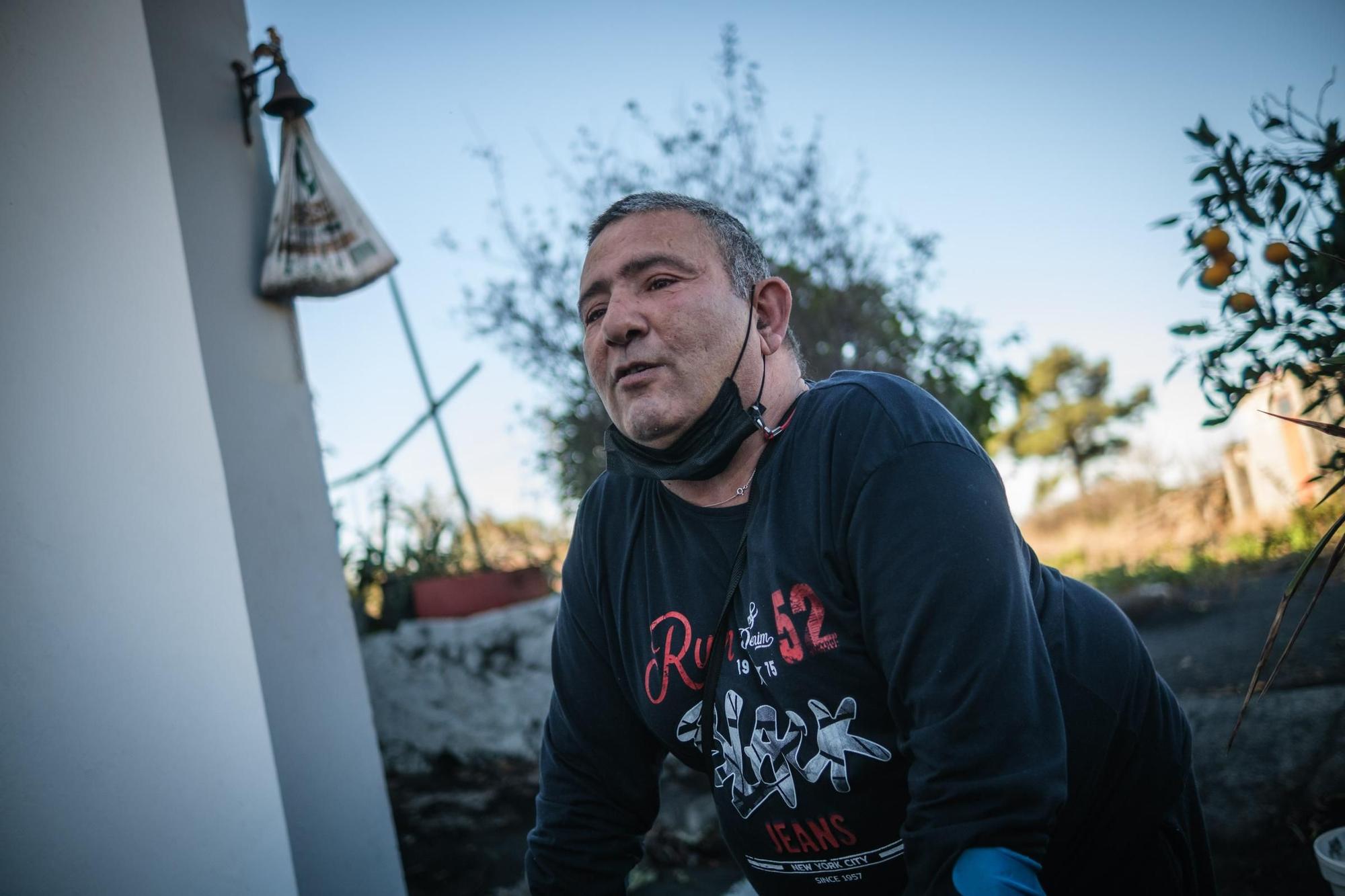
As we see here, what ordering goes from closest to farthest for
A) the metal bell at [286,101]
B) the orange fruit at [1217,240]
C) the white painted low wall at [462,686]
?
the orange fruit at [1217,240]
the metal bell at [286,101]
the white painted low wall at [462,686]

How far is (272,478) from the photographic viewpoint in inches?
115

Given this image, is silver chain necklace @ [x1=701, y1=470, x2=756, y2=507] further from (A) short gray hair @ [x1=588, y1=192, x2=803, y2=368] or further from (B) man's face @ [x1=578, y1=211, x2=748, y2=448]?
(A) short gray hair @ [x1=588, y1=192, x2=803, y2=368]

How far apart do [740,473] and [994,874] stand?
0.82 meters

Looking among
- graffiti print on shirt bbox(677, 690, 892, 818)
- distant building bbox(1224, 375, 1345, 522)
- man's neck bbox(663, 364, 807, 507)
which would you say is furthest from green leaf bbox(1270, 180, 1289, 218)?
distant building bbox(1224, 375, 1345, 522)

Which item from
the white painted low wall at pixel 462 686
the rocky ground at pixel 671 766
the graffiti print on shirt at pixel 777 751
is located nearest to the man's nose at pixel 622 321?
the graffiti print on shirt at pixel 777 751

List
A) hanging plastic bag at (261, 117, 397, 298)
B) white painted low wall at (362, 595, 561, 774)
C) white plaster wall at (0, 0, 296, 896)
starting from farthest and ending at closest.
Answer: white painted low wall at (362, 595, 561, 774) < hanging plastic bag at (261, 117, 397, 298) < white plaster wall at (0, 0, 296, 896)

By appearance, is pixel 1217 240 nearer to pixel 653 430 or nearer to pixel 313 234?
pixel 653 430

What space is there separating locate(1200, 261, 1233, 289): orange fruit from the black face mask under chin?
135cm

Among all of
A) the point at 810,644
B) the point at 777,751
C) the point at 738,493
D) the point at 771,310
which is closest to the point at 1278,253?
the point at 771,310

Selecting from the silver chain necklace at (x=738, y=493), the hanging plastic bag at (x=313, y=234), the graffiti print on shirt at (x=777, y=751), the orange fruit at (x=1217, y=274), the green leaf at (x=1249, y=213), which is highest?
the hanging plastic bag at (x=313, y=234)

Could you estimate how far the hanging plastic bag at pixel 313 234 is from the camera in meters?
3.11

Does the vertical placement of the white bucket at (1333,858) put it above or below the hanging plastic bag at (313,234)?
below

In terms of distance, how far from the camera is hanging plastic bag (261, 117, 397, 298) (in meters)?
3.11

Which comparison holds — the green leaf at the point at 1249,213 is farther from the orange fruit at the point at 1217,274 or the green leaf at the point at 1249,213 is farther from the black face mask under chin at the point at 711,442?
the black face mask under chin at the point at 711,442
